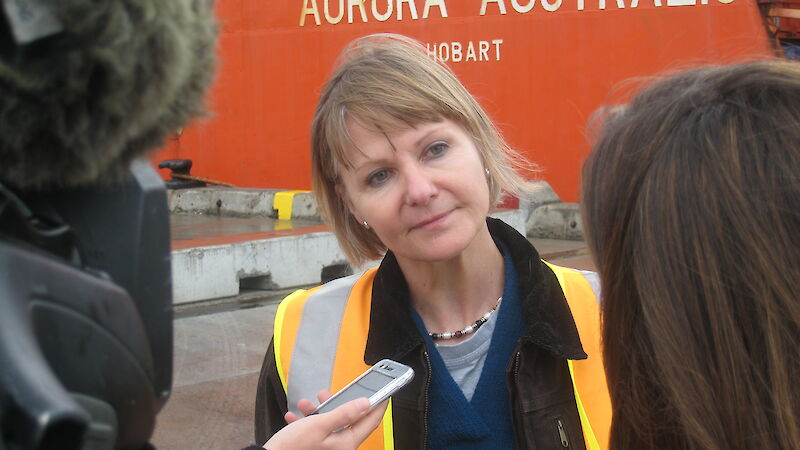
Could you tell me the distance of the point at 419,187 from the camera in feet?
6.61

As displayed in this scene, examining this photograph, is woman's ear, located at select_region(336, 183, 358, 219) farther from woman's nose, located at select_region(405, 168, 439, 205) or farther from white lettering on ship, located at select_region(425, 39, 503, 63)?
white lettering on ship, located at select_region(425, 39, 503, 63)

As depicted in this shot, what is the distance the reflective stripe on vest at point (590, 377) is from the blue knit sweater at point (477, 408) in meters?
0.14

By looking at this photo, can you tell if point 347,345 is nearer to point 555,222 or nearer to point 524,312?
point 524,312

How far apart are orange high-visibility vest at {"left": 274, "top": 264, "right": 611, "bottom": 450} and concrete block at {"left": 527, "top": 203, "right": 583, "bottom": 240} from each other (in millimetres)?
6963

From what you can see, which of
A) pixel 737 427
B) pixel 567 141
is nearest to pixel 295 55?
pixel 567 141

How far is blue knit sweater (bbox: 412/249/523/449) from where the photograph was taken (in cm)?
193

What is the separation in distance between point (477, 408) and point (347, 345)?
351mm

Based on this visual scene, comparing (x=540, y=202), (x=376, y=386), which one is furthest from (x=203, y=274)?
(x=376, y=386)

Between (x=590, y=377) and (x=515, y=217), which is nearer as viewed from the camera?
(x=590, y=377)

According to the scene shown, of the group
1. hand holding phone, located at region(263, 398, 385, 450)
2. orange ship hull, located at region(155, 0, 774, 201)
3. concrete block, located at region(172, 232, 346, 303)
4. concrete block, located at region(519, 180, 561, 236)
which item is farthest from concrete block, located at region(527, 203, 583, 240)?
hand holding phone, located at region(263, 398, 385, 450)

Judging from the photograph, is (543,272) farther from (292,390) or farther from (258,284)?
(258,284)

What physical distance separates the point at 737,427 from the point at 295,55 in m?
10.2

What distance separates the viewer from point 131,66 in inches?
30.7

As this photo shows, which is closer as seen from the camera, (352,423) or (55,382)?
(55,382)
